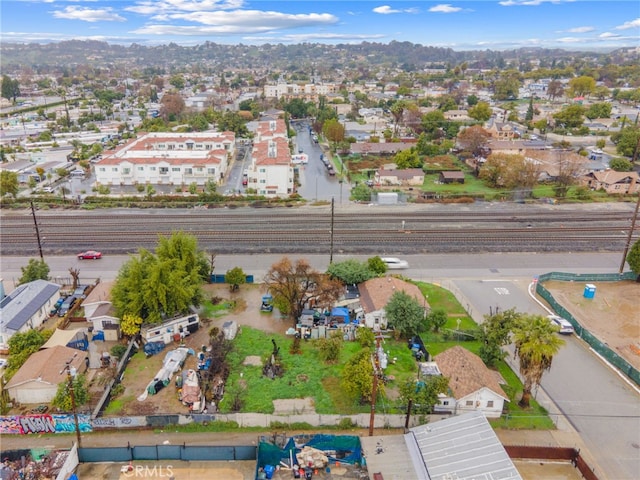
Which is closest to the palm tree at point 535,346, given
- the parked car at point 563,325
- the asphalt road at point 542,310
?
the asphalt road at point 542,310

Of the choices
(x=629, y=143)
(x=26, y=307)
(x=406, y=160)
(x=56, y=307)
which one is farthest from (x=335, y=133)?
(x=26, y=307)

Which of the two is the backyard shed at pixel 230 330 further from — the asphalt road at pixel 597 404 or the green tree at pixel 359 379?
the asphalt road at pixel 597 404

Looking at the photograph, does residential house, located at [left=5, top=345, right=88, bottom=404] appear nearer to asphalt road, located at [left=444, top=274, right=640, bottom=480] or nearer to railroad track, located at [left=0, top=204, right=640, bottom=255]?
railroad track, located at [left=0, top=204, right=640, bottom=255]

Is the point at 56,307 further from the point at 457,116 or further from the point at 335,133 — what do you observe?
the point at 457,116

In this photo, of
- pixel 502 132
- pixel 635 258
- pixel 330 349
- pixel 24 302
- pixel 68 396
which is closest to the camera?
pixel 68 396

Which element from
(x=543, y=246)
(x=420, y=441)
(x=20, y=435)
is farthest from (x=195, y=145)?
(x=420, y=441)

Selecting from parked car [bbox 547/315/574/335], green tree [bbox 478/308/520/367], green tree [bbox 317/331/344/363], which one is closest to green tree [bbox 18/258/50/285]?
green tree [bbox 317/331/344/363]
